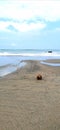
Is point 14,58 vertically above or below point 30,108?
above

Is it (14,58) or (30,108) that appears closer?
(30,108)

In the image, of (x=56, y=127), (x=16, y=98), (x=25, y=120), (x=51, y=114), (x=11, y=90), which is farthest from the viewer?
(x=11, y=90)

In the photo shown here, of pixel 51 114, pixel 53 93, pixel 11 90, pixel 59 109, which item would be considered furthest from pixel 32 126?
pixel 11 90

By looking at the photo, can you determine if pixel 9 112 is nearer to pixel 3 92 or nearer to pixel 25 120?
pixel 25 120

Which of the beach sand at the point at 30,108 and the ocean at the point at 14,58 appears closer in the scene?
the beach sand at the point at 30,108

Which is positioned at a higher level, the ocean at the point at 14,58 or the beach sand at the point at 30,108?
the ocean at the point at 14,58

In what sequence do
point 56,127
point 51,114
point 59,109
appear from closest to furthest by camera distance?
point 56,127
point 51,114
point 59,109

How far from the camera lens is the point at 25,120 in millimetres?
4312

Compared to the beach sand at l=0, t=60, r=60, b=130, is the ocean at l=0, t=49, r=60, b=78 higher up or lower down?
higher up

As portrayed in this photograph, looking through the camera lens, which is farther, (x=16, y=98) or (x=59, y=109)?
(x=16, y=98)

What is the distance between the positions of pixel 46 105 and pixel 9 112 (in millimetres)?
924

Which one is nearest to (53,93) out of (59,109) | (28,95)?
(28,95)

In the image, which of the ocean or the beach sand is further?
the ocean

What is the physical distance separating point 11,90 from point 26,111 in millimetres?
2170
